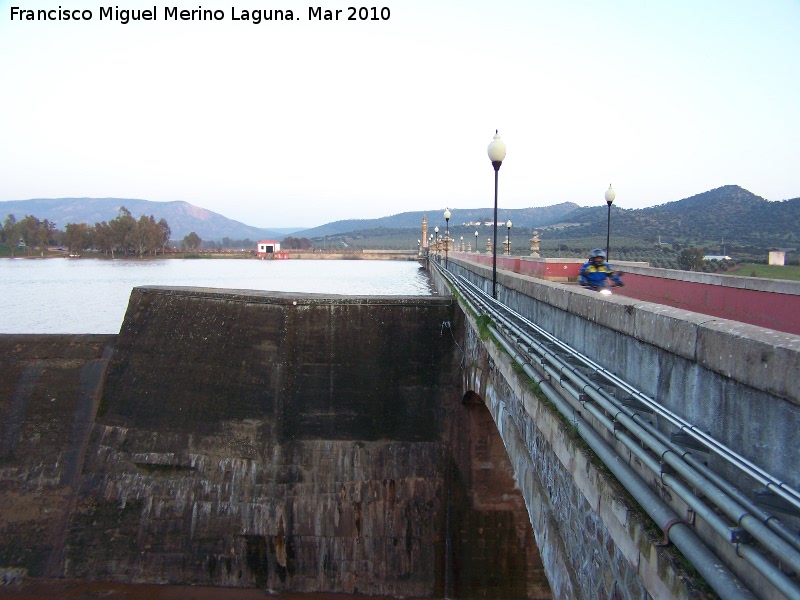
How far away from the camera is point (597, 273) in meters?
9.04

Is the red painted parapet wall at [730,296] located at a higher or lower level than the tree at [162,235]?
lower

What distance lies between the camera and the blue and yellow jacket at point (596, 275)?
902 cm

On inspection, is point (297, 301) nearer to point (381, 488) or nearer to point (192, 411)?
point (192, 411)

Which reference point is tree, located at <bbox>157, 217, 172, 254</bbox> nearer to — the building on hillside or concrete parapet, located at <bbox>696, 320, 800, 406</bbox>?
the building on hillside

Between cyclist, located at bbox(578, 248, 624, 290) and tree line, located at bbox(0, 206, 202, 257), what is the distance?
87.5 meters

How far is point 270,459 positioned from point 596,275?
343 inches

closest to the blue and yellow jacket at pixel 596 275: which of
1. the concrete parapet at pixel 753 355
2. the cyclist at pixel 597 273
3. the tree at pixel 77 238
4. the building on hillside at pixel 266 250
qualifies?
the cyclist at pixel 597 273

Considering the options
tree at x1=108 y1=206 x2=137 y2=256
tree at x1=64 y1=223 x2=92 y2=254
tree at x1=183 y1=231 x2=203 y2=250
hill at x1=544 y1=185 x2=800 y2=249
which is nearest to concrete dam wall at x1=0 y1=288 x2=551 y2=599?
hill at x1=544 y1=185 x2=800 y2=249

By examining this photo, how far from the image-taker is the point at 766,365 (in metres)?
2.81

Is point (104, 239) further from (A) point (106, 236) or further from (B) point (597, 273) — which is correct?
(B) point (597, 273)

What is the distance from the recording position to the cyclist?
9.01m

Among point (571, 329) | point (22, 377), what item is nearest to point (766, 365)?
point (571, 329)

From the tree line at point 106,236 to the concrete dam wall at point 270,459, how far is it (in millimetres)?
76623

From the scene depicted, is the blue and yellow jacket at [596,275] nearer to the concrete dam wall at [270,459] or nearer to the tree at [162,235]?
the concrete dam wall at [270,459]
